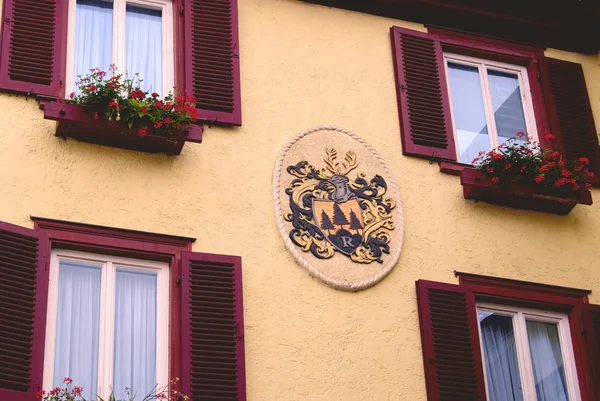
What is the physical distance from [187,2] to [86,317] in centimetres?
370

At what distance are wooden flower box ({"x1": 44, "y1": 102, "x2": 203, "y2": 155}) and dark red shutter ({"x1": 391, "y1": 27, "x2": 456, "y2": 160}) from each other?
234 cm

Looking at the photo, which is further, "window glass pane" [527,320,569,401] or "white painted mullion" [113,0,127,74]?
"white painted mullion" [113,0,127,74]

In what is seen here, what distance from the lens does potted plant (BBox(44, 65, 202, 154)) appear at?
1223 cm

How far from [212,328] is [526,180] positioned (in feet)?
12.0

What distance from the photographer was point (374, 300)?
12570 millimetres

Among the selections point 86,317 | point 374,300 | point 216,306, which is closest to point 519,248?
point 374,300

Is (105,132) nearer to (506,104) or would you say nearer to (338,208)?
(338,208)

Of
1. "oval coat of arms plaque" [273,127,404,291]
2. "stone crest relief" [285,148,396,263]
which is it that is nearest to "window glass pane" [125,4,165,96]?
"oval coat of arms plaque" [273,127,404,291]

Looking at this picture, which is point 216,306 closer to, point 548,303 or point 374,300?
point 374,300

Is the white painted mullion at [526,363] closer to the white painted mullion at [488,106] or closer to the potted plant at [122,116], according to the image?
the white painted mullion at [488,106]

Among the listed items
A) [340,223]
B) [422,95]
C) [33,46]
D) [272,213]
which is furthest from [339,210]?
[33,46]

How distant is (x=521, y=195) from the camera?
13586mm

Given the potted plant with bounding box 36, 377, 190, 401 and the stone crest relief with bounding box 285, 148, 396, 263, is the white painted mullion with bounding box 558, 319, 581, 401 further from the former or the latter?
the potted plant with bounding box 36, 377, 190, 401

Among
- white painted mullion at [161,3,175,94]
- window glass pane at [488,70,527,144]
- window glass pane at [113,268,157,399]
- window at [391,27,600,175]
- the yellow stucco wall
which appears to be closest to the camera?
window glass pane at [113,268,157,399]
